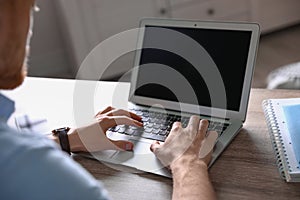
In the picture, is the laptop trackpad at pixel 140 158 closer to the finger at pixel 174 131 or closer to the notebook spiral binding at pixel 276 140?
the finger at pixel 174 131

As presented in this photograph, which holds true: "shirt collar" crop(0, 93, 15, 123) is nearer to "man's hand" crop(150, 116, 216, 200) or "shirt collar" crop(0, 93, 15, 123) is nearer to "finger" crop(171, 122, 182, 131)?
"man's hand" crop(150, 116, 216, 200)

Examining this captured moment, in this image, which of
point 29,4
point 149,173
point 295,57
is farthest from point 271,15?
point 29,4

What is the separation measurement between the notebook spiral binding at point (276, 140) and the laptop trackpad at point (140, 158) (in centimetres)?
27

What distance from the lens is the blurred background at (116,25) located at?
9.75 ft

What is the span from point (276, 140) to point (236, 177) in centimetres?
15

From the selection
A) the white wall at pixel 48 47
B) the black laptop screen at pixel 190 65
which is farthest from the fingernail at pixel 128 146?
the white wall at pixel 48 47

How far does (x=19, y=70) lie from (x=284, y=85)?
4.21 feet

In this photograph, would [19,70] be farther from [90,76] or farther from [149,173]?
[90,76]

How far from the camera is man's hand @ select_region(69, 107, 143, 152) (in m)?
→ 1.07

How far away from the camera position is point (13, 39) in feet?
2.05

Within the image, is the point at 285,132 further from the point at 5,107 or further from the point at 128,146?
the point at 5,107

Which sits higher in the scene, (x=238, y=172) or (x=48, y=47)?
(x=238, y=172)

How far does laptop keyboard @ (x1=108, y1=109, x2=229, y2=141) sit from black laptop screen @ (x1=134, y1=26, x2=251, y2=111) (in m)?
0.06

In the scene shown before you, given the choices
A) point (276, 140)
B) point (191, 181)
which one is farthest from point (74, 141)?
point (276, 140)
